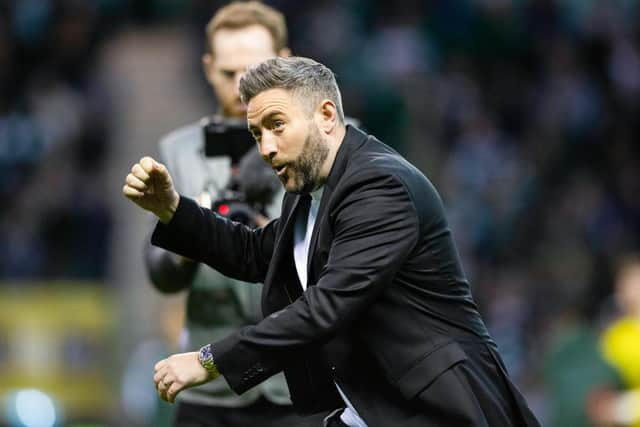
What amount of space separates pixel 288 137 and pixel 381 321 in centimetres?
55

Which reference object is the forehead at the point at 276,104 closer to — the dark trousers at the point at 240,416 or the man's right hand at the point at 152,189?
the man's right hand at the point at 152,189

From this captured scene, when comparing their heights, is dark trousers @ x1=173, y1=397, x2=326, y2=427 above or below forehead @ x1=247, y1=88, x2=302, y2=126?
below

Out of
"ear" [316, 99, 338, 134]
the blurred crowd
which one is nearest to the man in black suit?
"ear" [316, 99, 338, 134]

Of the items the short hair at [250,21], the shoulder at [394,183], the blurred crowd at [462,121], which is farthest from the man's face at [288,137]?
the blurred crowd at [462,121]

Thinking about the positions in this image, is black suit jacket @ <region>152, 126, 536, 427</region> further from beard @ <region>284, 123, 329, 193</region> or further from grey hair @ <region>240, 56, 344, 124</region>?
grey hair @ <region>240, 56, 344, 124</region>

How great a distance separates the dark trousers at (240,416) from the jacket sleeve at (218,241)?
0.76 metres

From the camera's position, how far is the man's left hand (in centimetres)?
380

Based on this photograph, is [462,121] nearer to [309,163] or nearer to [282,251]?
[282,251]

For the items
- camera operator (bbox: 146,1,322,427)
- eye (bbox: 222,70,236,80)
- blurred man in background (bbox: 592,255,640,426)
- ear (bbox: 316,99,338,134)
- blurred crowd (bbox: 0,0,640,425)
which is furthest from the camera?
blurred crowd (bbox: 0,0,640,425)

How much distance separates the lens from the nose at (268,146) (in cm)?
396

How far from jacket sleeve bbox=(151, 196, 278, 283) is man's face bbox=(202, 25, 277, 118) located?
0.87 metres

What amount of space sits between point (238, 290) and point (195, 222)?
0.85 m

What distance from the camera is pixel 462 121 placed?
12.3m

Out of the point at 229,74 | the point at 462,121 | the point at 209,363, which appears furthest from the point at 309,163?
the point at 462,121
